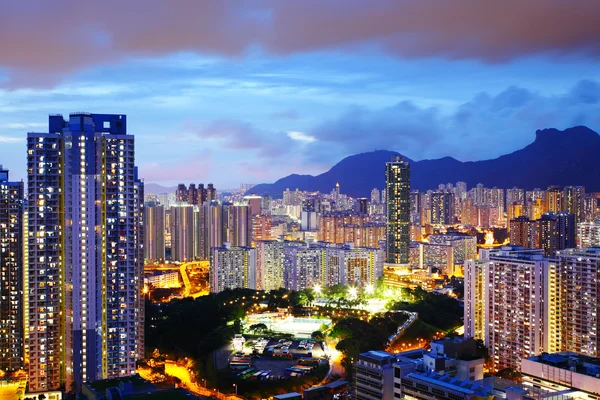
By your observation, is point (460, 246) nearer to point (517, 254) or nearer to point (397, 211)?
point (397, 211)

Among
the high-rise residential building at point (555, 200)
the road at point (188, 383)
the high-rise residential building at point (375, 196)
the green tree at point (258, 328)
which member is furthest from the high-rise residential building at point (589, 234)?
the high-rise residential building at point (375, 196)

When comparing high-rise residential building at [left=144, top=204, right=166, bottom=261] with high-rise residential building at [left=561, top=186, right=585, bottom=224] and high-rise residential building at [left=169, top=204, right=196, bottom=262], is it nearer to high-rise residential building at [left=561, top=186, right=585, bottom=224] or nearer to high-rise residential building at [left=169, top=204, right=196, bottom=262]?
high-rise residential building at [left=169, top=204, right=196, bottom=262]

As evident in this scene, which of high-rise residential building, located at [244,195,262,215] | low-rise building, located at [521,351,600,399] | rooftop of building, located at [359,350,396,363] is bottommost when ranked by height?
low-rise building, located at [521,351,600,399]

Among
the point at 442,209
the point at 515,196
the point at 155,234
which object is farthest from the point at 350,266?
the point at 515,196

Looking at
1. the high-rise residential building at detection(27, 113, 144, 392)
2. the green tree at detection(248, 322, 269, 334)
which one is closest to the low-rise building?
the high-rise residential building at detection(27, 113, 144, 392)

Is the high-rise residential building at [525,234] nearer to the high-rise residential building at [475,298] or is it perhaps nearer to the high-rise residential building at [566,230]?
the high-rise residential building at [566,230]

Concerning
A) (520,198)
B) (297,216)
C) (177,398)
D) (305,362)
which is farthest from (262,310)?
(297,216)

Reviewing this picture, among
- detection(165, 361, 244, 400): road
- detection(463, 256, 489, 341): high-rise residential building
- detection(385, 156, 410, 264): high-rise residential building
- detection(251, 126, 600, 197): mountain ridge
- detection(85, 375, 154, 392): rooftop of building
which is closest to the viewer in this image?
detection(85, 375, 154, 392): rooftop of building
